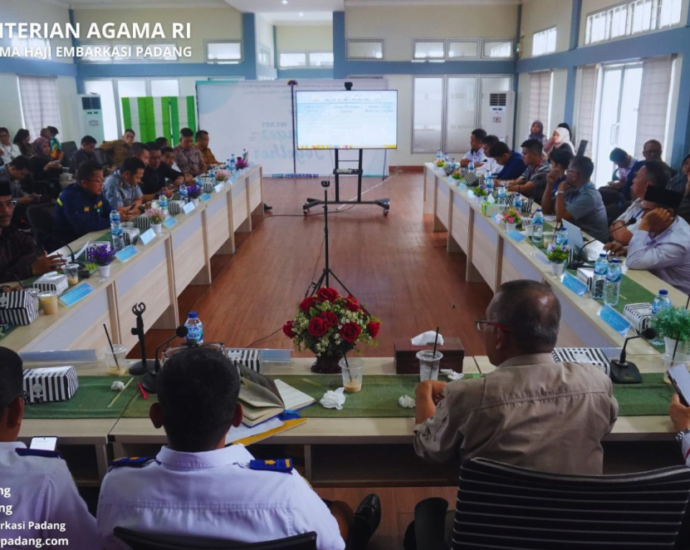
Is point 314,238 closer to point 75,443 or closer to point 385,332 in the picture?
point 385,332

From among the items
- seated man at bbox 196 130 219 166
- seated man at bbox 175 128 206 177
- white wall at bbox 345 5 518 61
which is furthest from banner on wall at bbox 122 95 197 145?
seated man at bbox 175 128 206 177

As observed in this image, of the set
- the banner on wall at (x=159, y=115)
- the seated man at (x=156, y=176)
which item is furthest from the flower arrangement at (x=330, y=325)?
the banner on wall at (x=159, y=115)

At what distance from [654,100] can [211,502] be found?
7.48 metres

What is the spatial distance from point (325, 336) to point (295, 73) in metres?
15.2

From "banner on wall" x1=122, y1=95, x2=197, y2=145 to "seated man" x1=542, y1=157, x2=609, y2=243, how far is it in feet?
30.2

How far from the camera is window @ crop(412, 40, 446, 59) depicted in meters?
12.3

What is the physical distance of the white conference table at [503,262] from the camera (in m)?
2.67

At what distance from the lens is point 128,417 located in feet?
6.04

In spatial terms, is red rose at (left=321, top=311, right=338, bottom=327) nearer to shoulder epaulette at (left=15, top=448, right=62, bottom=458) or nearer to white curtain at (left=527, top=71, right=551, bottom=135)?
shoulder epaulette at (left=15, top=448, right=62, bottom=458)

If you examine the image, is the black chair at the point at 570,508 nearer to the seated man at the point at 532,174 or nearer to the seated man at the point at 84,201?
the seated man at the point at 84,201

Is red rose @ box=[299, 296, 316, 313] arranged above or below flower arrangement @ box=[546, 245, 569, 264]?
above

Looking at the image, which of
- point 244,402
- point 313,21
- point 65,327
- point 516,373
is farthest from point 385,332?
point 313,21

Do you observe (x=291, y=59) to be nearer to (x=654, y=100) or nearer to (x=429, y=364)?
(x=654, y=100)

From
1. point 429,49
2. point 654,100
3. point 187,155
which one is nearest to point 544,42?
point 429,49
